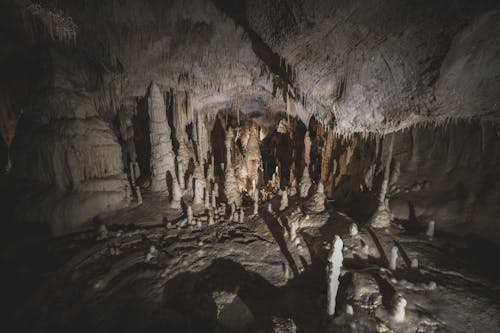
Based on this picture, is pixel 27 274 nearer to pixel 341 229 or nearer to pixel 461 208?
pixel 341 229

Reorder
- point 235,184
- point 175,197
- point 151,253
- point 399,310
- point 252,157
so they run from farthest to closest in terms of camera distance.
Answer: point 252,157, point 235,184, point 175,197, point 151,253, point 399,310

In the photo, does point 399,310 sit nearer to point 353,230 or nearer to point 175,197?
point 353,230

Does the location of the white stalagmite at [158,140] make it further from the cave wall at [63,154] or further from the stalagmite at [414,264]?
the stalagmite at [414,264]

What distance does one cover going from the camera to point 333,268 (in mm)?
4020

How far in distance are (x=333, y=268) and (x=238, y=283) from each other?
280 cm

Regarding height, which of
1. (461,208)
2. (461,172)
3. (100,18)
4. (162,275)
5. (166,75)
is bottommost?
(162,275)

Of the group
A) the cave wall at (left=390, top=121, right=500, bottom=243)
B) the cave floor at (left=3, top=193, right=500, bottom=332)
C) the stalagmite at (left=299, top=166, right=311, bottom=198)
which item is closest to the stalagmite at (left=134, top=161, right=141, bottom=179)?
the cave floor at (left=3, top=193, right=500, bottom=332)

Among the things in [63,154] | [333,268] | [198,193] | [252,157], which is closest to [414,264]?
[333,268]

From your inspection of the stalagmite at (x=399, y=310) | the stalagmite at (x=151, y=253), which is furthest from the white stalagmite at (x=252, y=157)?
the stalagmite at (x=399, y=310)

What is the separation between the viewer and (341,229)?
296 inches

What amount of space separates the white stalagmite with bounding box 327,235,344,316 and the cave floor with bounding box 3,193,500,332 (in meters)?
0.33

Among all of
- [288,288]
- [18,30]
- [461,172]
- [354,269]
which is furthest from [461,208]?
[18,30]

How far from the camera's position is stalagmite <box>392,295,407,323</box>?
411cm

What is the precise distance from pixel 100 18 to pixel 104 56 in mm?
2451
